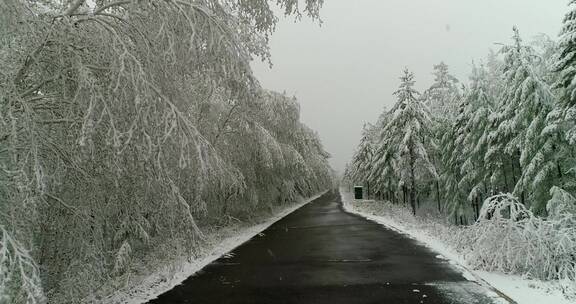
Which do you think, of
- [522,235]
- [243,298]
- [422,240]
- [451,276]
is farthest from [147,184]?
[422,240]

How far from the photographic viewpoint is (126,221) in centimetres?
736

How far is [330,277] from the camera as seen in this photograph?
9.05m

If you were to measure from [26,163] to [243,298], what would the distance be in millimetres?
4029

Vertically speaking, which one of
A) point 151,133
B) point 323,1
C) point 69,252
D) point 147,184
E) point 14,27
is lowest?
point 69,252

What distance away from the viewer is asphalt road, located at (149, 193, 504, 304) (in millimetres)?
7408

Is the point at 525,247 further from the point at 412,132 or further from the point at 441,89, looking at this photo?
the point at 441,89

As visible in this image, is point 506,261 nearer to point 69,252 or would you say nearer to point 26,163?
point 69,252

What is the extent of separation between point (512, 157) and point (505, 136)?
293 centimetres

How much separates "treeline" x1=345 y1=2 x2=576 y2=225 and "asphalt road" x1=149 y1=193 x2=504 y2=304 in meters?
6.83

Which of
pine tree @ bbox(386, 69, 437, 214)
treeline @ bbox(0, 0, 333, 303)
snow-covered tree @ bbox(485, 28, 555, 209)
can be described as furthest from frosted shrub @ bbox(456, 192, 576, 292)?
pine tree @ bbox(386, 69, 437, 214)

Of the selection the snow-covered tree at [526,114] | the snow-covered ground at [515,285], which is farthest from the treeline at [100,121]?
the snow-covered tree at [526,114]

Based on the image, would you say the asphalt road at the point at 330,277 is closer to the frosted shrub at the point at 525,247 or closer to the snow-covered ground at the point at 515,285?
the snow-covered ground at the point at 515,285

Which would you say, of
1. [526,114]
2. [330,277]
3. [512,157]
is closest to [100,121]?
[330,277]

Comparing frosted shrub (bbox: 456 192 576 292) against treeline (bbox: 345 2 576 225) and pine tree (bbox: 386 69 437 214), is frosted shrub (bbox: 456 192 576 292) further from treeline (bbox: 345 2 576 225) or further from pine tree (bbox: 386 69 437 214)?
pine tree (bbox: 386 69 437 214)
